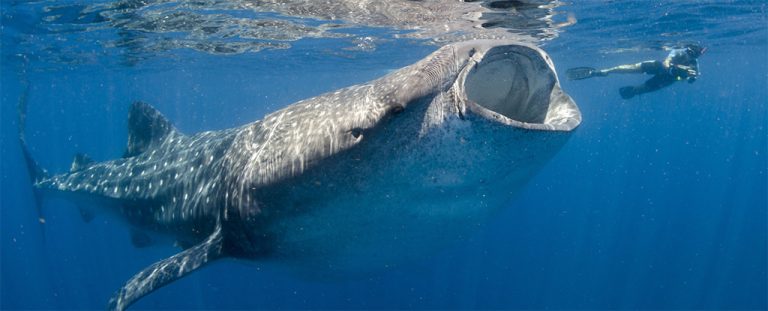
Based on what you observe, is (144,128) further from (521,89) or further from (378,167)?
(521,89)

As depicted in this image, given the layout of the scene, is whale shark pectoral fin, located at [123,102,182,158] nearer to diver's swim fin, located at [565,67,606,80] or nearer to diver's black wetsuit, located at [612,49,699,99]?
diver's swim fin, located at [565,67,606,80]

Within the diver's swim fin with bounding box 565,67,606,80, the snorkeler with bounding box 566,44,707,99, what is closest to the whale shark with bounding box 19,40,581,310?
the diver's swim fin with bounding box 565,67,606,80

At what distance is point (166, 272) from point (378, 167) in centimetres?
276

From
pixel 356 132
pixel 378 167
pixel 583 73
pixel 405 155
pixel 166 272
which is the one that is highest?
pixel 356 132

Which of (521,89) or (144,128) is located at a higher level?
(521,89)

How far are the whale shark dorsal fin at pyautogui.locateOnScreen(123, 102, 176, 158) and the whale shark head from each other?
3579 mm

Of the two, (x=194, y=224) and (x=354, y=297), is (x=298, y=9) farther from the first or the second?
(x=354, y=297)

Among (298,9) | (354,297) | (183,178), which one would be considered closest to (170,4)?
(298,9)

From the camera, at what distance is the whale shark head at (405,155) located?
3049mm

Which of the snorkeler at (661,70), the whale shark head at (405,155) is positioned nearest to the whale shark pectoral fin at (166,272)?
the whale shark head at (405,155)

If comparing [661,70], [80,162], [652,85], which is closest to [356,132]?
[80,162]

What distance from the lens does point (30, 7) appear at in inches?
448

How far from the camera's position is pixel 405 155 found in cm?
327

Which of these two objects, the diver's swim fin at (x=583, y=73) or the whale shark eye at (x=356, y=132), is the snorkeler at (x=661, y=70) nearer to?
the diver's swim fin at (x=583, y=73)
